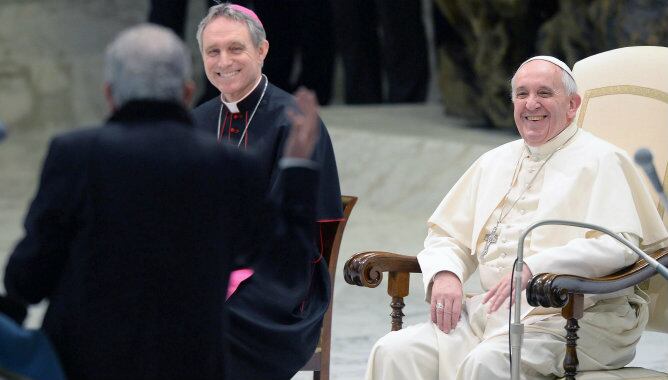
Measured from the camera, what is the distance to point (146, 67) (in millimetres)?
2988

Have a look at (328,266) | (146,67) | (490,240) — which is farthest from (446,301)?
(146,67)

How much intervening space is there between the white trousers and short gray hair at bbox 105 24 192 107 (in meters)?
1.45

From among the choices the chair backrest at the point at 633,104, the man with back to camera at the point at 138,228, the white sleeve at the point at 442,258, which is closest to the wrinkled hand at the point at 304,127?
the man with back to camera at the point at 138,228

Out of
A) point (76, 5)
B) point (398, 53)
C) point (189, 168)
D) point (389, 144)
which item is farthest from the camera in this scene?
point (76, 5)

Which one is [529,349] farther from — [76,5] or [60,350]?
[76,5]

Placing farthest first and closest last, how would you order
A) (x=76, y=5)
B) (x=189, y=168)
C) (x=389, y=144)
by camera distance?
(x=76, y=5) < (x=389, y=144) < (x=189, y=168)

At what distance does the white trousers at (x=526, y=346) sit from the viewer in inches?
159

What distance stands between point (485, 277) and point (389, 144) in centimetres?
557

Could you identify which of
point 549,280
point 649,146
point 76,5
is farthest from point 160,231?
point 76,5

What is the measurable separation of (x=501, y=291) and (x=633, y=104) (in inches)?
40.0

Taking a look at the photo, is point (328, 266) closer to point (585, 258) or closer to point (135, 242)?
Answer: point (585, 258)

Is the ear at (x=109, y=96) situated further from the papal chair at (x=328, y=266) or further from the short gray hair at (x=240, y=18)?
the papal chair at (x=328, y=266)

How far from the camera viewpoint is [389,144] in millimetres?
9930

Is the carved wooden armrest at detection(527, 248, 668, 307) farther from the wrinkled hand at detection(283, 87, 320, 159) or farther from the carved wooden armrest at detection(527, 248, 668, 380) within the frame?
the wrinkled hand at detection(283, 87, 320, 159)
